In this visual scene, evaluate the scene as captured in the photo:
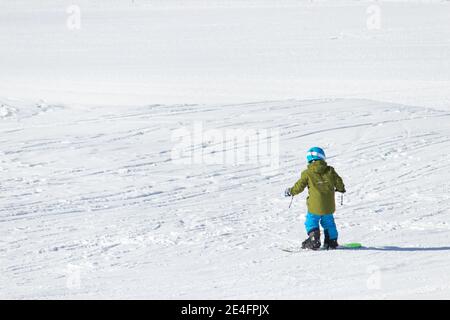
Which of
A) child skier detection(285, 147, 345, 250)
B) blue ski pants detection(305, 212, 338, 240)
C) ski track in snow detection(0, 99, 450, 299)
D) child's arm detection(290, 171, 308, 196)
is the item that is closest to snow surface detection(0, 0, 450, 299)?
ski track in snow detection(0, 99, 450, 299)

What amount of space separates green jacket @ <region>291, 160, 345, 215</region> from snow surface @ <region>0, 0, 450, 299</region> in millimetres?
413

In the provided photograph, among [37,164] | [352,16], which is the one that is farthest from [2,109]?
[352,16]

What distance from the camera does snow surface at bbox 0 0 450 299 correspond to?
6426 millimetres

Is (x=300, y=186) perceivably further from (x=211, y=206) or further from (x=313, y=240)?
(x=211, y=206)

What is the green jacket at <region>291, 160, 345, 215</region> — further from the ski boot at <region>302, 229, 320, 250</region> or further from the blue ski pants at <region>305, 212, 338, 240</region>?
the ski boot at <region>302, 229, 320, 250</region>

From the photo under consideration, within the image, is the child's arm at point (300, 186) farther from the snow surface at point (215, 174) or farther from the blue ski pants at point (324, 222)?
the snow surface at point (215, 174)

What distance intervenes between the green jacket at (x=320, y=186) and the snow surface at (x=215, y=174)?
413 millimetres

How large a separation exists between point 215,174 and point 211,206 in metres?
1.69

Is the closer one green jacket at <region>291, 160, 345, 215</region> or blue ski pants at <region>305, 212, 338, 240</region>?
green jacket at <region>291, 160, 345, 215</region>

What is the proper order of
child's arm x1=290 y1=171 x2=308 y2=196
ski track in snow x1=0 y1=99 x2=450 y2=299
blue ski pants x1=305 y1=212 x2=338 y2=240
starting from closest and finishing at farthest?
ski track in snow x1=0 y1=99 x2=450 y2=299 → child's arm x1=290 y1=171 x2=308 y2=196 → blue ski pants x1=305 y1=212 x2=338 y2=240

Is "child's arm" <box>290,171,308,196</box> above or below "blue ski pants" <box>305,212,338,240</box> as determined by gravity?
above

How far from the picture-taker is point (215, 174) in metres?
10.9

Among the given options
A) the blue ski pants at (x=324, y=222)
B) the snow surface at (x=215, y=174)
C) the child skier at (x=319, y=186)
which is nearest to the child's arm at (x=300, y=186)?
the child skier at (x=319, y=186)

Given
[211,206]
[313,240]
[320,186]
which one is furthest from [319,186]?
[211,206]
